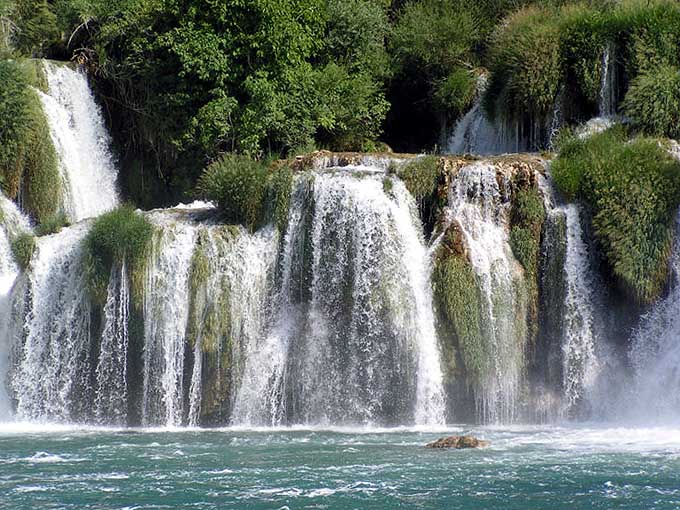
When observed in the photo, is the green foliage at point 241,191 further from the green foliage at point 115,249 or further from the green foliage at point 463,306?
the green foliage at point 463,306

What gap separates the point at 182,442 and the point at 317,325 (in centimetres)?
377

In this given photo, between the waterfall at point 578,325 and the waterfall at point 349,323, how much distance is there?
2300mm

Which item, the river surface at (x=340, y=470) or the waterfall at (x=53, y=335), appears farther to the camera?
the waterfall at (x=53, y=335)

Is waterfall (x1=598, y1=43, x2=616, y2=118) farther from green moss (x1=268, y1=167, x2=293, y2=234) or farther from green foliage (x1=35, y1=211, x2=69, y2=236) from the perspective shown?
green foliage (x1=35, y1=211, x2=69, y2=236)

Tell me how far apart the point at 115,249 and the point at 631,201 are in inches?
361

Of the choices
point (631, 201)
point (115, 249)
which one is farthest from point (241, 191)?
point (631, 201)

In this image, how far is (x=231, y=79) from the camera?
27688 mm

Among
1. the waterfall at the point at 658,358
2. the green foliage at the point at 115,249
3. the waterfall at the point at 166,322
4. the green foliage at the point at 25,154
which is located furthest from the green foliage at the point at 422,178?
the green foliage at the point at 25,154

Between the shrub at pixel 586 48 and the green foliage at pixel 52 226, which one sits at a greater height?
the shrub at pixel 586 48

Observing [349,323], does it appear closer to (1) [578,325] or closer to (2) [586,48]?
(1) [578,325]

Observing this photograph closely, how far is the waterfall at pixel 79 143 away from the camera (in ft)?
88.1

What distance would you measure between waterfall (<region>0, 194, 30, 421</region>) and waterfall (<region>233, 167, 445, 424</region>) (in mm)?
4439

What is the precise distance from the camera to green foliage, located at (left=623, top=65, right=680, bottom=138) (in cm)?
2411

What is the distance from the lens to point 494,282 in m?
21.5
